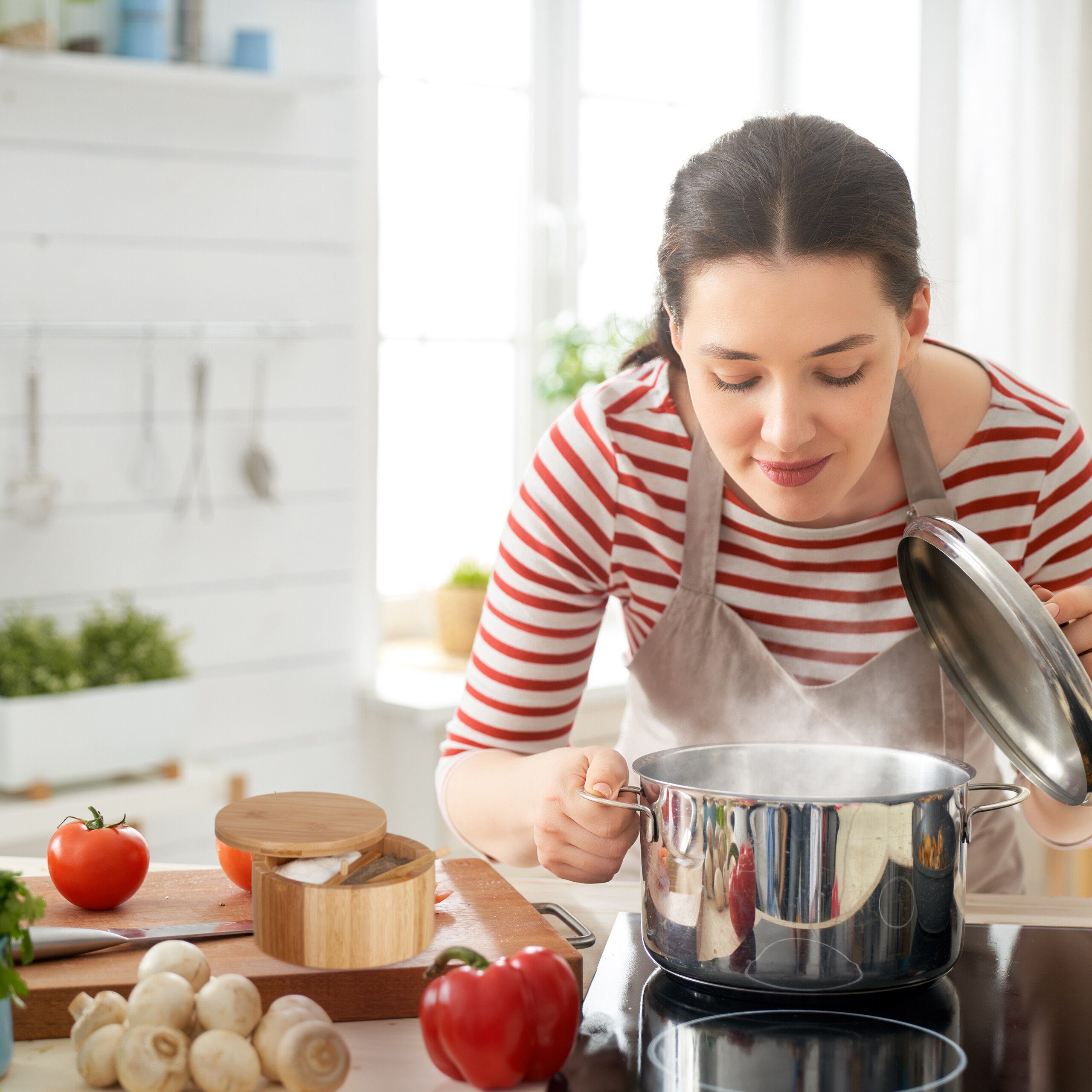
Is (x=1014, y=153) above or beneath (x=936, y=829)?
above

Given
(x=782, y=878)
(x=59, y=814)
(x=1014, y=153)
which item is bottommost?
(x=59, y=814)

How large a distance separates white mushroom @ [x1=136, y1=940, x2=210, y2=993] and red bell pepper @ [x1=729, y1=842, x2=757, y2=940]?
31cm

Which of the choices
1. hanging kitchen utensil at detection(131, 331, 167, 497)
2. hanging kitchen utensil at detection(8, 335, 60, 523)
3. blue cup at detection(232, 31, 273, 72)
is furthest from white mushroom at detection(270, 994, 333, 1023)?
blue cup at detection(232, 31, 273, 72)

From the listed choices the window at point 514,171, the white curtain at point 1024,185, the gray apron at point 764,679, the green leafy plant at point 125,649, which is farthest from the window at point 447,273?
the gray apron at point 764,679

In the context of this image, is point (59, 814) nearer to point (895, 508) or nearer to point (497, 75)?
point (895, 508)

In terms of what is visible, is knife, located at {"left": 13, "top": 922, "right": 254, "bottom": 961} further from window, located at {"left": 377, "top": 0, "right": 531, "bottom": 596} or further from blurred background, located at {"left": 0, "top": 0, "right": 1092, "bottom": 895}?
window, located at {"left": 377, "top": 0, "right": 531, "bottom": 596}

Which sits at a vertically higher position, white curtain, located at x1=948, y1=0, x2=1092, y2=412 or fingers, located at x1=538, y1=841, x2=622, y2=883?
white curtain, located at x1=948, y1=0, x2=1092, y2=412

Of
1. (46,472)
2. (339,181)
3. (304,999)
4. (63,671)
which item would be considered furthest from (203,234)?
(304,999)

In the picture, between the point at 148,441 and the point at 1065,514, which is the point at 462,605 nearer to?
the point at 148,441

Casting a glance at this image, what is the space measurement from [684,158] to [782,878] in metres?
2.76

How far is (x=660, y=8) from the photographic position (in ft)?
10.3

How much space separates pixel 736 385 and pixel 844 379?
8cm

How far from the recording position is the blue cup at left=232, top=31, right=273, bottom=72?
238 cm

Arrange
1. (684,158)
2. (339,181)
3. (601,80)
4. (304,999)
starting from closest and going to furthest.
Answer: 1. (304,999)
2. (339,181)
3. (601,80)
4. (684,158)
